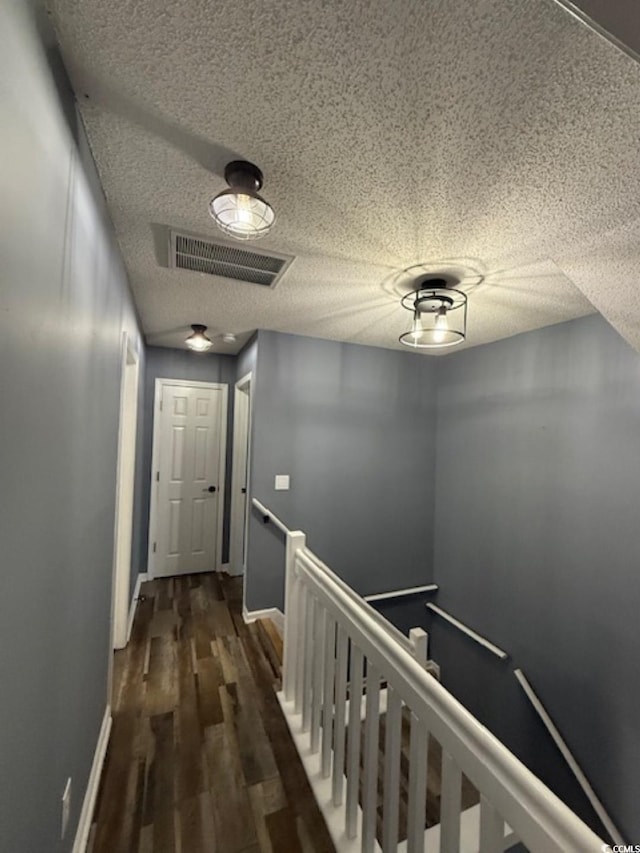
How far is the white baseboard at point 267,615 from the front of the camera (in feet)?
9.59

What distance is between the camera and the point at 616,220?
1361 millimetres

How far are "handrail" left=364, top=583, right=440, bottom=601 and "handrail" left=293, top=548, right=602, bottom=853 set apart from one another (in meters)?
2.22

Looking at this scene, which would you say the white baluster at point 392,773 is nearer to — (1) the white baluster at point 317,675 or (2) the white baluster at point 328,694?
(2) the white baluster at point 328,694

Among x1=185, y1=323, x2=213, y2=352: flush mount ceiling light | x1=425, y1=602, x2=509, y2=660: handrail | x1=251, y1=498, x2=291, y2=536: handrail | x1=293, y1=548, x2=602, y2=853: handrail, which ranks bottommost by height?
x1=425, y1=602, x2=509, y2=660: handrail

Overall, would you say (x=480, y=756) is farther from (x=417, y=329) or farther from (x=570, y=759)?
(x=570, y=759)

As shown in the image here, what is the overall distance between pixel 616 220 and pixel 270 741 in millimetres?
2810

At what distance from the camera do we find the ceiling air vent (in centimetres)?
176

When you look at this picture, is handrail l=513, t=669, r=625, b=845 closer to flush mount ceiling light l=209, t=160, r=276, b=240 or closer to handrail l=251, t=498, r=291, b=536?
handrail l=251, t=498, r=291, b=536

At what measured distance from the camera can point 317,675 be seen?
170 cm

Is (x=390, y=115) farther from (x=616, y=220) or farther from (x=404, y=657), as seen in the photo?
(x=404, y=657)

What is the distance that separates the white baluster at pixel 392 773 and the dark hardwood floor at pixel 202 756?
1.32ft

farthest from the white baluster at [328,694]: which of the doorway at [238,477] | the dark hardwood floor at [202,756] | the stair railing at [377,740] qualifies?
the doorway at [238,477]

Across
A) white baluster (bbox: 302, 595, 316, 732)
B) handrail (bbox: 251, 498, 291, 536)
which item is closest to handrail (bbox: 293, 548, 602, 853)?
white baluster (bbox: 302, 595, 316, 732)

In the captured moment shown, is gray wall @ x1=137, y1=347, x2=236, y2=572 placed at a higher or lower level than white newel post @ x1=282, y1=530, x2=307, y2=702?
higher
